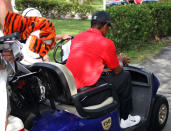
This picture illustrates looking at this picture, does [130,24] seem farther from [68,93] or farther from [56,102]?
[68,93]

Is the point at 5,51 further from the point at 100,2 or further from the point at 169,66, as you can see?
the point at 100,2

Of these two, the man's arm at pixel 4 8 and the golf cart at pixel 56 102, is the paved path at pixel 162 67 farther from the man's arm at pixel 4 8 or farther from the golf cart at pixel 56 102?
the man's arm at pixel 4 8

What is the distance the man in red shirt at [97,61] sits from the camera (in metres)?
2.96

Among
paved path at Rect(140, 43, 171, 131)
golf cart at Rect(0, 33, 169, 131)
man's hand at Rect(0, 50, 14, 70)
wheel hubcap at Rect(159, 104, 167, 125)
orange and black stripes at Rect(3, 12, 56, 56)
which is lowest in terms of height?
paved path at Rect(140, 43, 171, 131)

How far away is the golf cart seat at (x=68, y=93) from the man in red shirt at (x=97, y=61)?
139mm

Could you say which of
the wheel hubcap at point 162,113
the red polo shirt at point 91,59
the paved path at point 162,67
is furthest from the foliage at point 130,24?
the red polo shirt at point 91,59

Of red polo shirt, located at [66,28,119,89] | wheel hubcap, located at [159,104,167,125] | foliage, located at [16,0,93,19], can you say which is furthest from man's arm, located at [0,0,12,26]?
foliage, located at [16,0,93,19]

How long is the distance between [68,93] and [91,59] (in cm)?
60

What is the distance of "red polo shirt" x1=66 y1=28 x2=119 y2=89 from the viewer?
9.67 ft

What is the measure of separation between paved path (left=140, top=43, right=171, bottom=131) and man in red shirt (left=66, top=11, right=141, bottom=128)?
1535 millimetres

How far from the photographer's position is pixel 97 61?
9.81 ft

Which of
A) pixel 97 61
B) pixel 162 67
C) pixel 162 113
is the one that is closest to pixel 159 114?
pixel 162 113

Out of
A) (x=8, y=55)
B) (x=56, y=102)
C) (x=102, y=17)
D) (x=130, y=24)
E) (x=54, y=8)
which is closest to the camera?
(x=8, y=55)

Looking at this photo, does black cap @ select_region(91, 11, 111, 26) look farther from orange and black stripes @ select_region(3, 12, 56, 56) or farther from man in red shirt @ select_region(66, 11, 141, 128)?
orange and black stripes @ select_region(3, 12, 56, 56)
